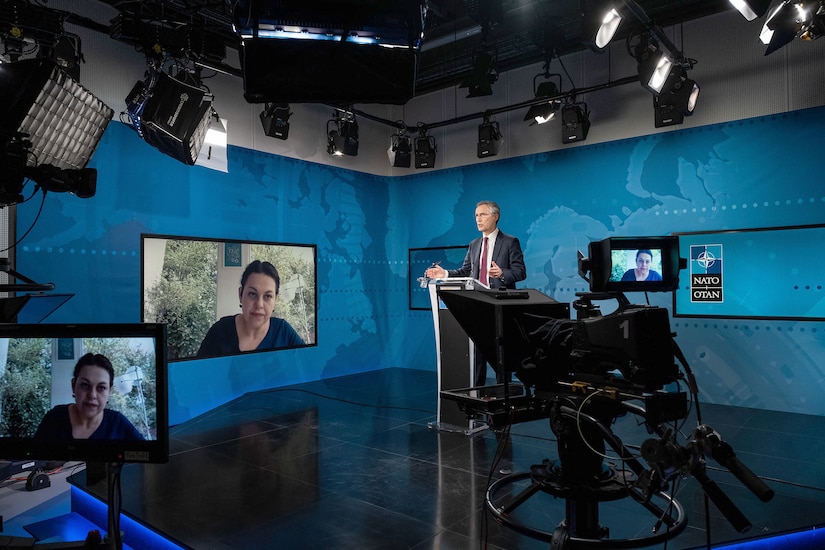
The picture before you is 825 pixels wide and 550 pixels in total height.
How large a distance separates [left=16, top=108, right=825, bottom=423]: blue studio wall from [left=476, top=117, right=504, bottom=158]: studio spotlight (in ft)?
1.32

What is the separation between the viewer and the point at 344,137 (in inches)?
222

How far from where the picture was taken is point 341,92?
221cm

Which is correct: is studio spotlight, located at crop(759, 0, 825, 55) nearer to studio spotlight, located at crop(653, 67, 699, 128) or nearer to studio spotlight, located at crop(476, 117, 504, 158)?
studio spotlight, located at crop(653, 67, 699, 128)

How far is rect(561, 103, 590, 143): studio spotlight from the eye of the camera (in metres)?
5.01

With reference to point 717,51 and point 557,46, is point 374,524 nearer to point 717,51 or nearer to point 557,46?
point 557,46

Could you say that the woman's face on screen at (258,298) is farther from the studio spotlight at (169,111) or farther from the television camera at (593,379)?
the television camera at (593,379)

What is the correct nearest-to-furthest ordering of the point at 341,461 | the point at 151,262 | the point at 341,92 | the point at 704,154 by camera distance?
the point at 341,92 < the point at 341,461 < the point at 151,262 < the point at 704,154

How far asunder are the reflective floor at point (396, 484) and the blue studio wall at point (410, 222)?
577mm

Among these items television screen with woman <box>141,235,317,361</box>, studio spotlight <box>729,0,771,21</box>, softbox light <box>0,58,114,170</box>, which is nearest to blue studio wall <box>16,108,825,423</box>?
television screen with woman <box>141,235,317,361</box>

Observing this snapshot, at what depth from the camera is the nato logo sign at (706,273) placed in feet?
14.9

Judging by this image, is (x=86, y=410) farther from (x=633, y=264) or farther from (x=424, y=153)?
(x=424, y=153)

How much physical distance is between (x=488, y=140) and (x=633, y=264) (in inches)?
163

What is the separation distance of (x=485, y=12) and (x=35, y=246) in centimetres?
359

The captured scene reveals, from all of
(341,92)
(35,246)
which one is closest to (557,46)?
(341,92)
